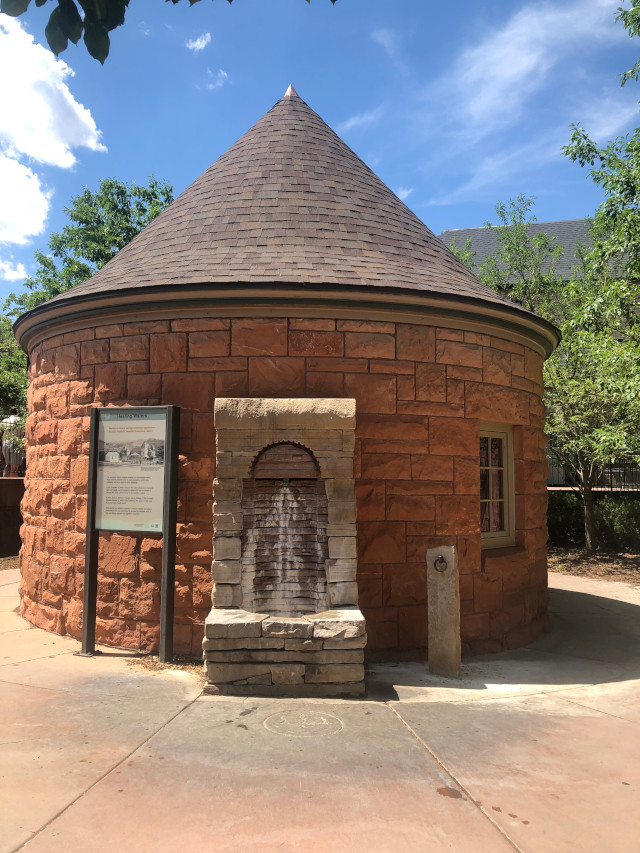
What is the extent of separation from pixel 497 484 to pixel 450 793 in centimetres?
436

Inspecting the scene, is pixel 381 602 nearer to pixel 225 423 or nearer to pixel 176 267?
pixel 225 423

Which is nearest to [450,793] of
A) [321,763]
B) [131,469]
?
[321,763]

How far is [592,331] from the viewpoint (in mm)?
11891

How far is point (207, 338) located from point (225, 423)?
44.3 inches

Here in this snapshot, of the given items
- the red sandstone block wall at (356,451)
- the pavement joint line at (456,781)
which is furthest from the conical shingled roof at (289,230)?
the pavement joint line at (456,781)

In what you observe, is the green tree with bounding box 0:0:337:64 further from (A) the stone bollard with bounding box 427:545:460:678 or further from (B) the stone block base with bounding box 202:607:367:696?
(A) the stone bollard with bounding box 427:545:460:678

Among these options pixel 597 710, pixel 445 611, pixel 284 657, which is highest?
pixel 445 611

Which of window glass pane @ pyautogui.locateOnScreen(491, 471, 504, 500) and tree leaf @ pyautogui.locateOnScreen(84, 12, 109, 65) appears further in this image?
window glass pane @ pyautogui.locateOnScreen(491, 471, 504, 500)

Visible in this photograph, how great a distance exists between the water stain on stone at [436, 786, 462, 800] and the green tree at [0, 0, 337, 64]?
389 centimetres

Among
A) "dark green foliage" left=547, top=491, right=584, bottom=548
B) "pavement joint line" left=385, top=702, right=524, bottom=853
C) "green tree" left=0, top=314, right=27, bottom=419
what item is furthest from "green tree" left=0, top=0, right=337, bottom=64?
"dark green foliage" left=547, top=491, right=584, bottom=548

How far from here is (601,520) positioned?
590 inches

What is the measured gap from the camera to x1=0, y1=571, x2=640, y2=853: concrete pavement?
10.1 ft

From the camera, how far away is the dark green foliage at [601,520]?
48.3 feet

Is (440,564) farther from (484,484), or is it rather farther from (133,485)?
(133,485)
